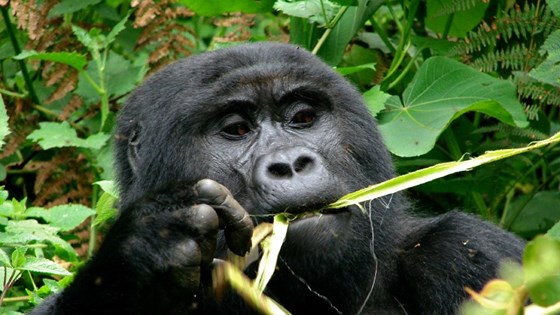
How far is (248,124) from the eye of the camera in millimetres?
3076

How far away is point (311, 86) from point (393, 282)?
0.74 meters

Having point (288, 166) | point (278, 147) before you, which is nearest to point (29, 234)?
point (278, 147)

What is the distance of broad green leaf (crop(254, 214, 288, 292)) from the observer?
2.47 meters

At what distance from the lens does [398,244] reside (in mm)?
3240

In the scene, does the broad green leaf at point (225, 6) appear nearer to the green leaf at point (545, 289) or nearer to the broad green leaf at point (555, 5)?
the broad green leaf at point (555, 5)

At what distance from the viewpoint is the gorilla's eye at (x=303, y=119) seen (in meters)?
3.13

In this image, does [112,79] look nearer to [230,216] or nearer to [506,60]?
[506,60]

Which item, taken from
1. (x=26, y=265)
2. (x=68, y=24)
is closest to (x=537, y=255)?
(x=26, y=265)

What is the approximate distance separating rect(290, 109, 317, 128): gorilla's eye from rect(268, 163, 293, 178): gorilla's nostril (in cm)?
39

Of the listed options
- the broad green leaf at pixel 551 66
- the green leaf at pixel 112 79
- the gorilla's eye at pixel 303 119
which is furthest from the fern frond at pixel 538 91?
the green leaf at pixel 112 79

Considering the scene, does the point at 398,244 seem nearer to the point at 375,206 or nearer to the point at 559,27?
the point at 375,206

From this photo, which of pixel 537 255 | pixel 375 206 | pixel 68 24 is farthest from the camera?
pixel 68 24

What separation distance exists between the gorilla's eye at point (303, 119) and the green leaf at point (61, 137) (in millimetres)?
1755

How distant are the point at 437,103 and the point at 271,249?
2.16 metres
